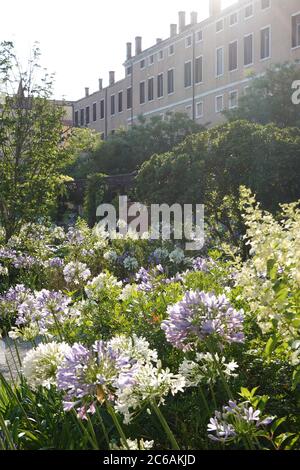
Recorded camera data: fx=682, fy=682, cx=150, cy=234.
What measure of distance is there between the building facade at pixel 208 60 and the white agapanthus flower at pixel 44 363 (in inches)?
1106

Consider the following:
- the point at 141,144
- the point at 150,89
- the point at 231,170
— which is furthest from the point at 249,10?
the point at 231,170

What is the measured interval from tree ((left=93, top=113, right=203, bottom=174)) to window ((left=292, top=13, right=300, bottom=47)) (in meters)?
6.10

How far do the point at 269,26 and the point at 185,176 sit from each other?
25.3 m

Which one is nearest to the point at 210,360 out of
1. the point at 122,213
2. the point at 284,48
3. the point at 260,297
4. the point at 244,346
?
the point at 260,297

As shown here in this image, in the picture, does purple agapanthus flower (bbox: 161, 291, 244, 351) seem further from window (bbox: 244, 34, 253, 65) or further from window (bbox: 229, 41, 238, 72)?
window (bbox: 229, 41, 238, 72)

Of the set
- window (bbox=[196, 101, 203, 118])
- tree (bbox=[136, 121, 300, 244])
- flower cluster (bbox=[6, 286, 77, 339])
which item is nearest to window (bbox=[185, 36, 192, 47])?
window (bbox=[196, 101, 203, 118])

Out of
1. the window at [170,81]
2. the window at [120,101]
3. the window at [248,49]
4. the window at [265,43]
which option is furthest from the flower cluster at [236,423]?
the window at [120,101]

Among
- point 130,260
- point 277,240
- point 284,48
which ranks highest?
point 284,48

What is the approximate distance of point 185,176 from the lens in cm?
1228

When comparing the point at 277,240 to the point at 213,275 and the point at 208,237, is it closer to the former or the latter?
the point at 213,275

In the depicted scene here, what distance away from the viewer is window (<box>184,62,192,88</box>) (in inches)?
1726

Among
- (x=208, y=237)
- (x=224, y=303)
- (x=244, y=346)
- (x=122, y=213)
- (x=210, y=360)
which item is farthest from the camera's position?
(x=122, y=213)

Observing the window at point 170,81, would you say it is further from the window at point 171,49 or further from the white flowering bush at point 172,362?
the white flowering bush at point 172,362

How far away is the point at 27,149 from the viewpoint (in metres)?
11.5
